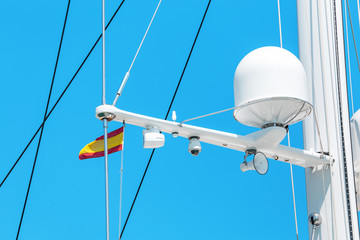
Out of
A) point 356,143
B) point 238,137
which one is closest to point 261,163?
point 238,137

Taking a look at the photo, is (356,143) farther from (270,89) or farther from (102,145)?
(102,145)

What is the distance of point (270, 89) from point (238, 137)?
559 millimetres

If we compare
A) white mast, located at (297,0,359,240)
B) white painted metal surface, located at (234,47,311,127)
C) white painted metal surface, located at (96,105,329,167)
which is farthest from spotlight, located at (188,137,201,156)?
white mast, located at (297,0,359,240)

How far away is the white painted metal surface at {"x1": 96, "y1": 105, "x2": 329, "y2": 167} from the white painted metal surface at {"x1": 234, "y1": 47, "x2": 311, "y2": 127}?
151mm

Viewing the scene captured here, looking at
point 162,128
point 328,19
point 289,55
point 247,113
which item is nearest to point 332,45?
point 328,19

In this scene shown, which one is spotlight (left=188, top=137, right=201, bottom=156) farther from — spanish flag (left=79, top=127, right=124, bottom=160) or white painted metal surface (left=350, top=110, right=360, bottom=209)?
A: white painted metal surface (left=350, top=110, right=360, bottom=209)

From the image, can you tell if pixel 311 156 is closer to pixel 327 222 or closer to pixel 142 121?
pixel 327 222

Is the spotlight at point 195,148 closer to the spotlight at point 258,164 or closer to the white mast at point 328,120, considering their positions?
the spotlight at point 258,164

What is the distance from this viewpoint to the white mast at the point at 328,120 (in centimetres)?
736

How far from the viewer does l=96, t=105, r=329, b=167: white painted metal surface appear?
6.98 metres

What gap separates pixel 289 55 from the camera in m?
7.36

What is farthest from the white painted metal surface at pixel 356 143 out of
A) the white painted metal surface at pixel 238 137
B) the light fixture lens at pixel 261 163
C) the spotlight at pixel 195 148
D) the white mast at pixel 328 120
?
the spotlight at pixel 195 148

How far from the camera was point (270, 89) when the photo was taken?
7055mm

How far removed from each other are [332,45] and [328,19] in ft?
1.11
